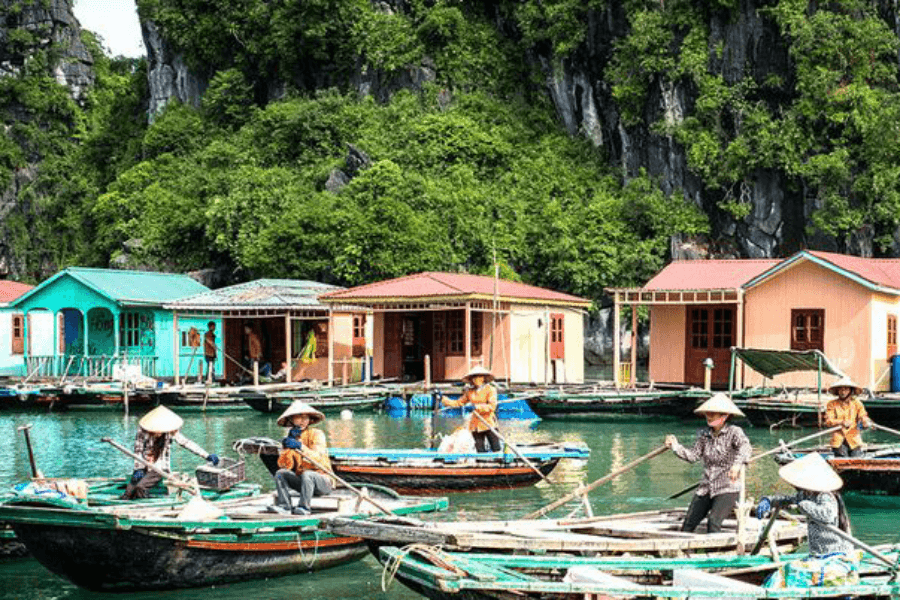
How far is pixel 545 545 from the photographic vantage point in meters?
10.2

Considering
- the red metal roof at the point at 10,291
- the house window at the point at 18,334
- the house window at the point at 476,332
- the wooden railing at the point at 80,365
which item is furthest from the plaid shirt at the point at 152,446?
the red metal roof at the point at 10,291

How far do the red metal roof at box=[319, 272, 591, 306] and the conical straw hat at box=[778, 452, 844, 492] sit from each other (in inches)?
869

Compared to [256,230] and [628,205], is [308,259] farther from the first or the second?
[628,205]

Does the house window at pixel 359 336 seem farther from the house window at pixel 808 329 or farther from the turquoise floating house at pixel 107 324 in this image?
the house window at pixel 808 329

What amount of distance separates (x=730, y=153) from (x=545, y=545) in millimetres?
38274

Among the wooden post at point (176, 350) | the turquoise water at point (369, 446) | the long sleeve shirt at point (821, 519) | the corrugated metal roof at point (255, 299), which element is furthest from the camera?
the wooden post at point (176, 350)

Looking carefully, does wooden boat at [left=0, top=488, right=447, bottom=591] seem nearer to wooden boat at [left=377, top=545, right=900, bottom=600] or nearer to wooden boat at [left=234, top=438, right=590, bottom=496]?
wooden boat at [left=377, top=545, right=900, bottom=600]

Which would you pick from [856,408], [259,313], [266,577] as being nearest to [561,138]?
[259,313]

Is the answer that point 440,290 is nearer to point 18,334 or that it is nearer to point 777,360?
point 777,360

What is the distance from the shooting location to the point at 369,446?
2280 centimetres

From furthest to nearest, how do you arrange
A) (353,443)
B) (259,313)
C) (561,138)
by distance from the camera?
1. (561,138)
2. (259,313)
3. (353,443)

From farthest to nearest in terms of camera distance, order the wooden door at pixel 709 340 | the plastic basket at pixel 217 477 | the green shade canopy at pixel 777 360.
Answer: the wooden door at pixel 709 340 → the green shade canopy at pixel 777 360 → the plastic basket at pixel 217 477

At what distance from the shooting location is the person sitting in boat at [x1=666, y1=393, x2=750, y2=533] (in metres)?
11.0

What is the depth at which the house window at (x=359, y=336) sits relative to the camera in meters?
35.9
